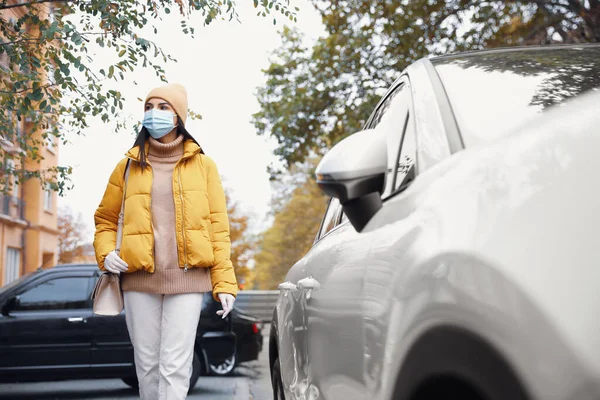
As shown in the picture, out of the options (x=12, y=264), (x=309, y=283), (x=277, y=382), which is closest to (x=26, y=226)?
(x=12, y=264)

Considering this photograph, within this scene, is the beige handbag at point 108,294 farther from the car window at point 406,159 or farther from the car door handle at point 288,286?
the car window at point 406,159

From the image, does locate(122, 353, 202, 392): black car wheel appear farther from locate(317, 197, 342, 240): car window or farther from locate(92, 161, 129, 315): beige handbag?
locate(317, 197, 342, 240): car window

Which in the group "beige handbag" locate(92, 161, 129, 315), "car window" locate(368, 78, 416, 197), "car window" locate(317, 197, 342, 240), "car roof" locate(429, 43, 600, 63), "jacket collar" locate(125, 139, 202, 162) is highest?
"car roof" locate(429, 43, 600, 63)

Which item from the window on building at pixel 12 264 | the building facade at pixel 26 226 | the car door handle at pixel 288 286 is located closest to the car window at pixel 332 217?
the car door handle at pixel 288 286

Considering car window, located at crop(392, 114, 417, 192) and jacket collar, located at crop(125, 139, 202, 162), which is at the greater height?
jacket collar, located at crop(125, 139, 202, 162)

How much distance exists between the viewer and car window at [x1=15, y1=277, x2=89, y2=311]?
10969mm

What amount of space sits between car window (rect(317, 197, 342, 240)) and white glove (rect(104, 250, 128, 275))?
0.98m

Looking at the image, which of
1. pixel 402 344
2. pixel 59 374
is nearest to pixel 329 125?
pixel 59 374

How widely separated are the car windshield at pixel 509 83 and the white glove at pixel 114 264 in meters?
2.10

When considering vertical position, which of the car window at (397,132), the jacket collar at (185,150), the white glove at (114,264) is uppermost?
the jacket collar at (185,150)

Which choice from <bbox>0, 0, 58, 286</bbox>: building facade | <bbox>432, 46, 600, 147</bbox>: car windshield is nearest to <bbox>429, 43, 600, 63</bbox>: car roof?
<bbox>432, 46, 600, 147</bbox>: car windshield

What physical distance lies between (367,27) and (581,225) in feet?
53.4

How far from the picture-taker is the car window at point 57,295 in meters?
11.0

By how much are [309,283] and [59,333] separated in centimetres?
824
